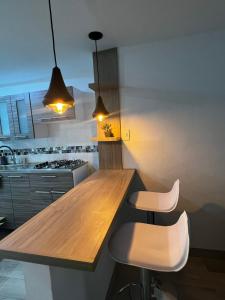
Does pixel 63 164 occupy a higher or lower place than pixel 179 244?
higher

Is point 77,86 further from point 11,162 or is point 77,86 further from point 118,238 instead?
point 118,238

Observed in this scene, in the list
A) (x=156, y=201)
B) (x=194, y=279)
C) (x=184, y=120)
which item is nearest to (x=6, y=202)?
(x=156, y=201)

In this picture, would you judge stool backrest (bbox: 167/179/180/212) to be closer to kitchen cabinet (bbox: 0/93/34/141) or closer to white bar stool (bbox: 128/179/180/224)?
white bar stool (bbox: 128/179/180/224)

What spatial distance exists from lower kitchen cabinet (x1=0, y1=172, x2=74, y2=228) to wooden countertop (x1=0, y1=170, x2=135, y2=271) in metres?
1.15

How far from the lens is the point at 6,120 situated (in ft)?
10.6

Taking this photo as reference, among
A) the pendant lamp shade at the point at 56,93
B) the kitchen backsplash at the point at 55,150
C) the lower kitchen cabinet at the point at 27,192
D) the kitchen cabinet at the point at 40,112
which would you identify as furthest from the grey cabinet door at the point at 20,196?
the pendant lamp shade at the point at 56,93

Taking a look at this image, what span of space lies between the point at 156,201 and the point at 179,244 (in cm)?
67

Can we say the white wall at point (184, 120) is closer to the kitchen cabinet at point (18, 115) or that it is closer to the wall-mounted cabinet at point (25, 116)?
the wall-mounted cabinet at point (25, 116)

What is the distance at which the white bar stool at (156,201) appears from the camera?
5.29 feet

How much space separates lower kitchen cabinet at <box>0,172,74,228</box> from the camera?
8.92 ft

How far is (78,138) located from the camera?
317 centimetres

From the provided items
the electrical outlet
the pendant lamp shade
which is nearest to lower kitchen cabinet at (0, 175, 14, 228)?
the electrical outlet

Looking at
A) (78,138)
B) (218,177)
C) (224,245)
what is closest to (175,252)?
(218,177)

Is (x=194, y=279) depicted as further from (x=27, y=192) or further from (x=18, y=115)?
(x=18, y=115)
